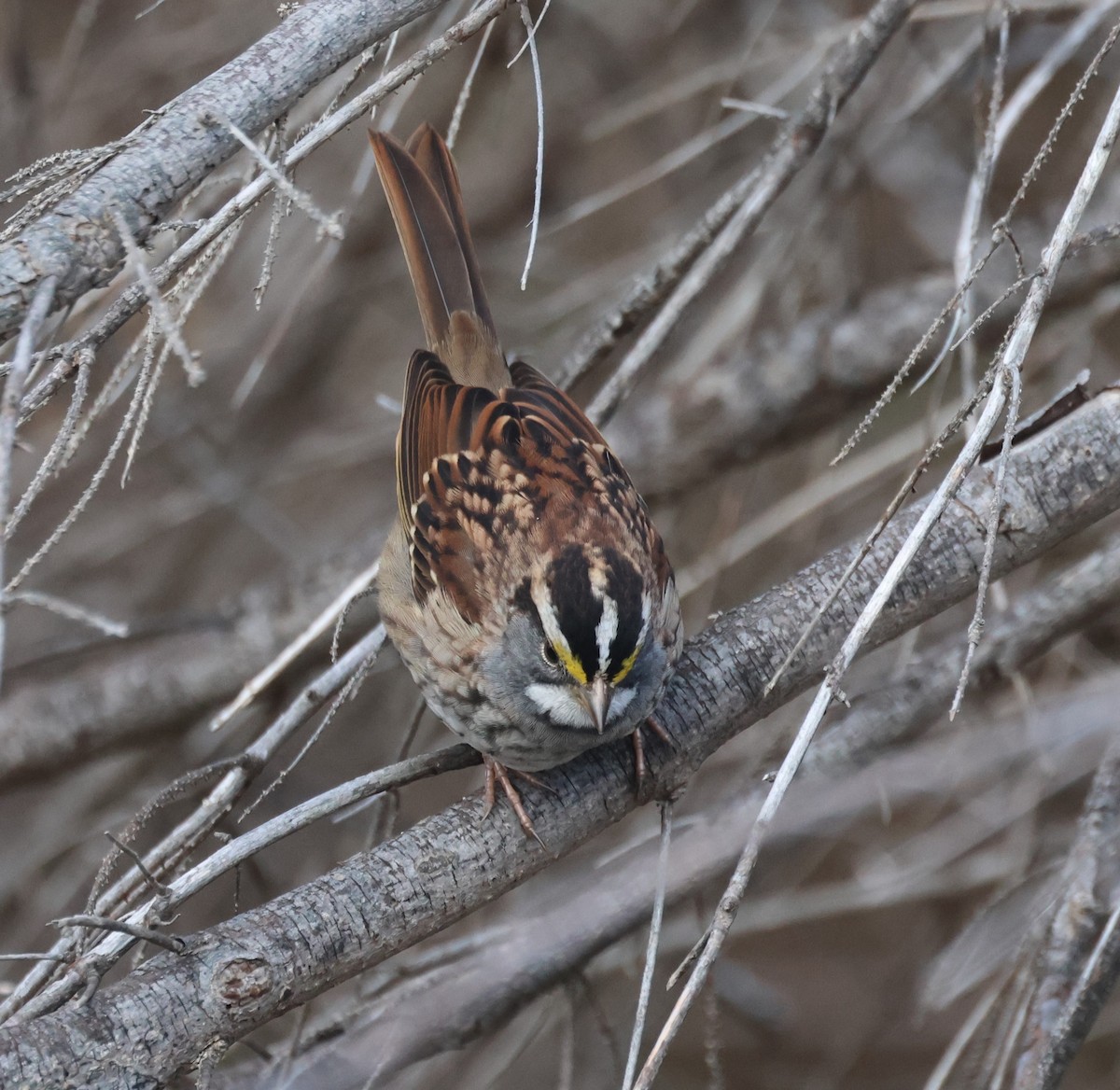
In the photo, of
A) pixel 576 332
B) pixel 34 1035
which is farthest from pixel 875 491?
pixel 34 1035

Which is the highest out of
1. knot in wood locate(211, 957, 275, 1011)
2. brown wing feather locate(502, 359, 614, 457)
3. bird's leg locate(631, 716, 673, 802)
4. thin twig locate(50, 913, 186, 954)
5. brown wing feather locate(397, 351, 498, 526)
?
brown wing feather locate(397, 351, 498, 526)

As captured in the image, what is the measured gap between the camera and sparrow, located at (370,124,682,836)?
292 cm

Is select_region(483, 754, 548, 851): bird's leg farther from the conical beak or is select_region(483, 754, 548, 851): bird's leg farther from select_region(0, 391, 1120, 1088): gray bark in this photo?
the conical beak

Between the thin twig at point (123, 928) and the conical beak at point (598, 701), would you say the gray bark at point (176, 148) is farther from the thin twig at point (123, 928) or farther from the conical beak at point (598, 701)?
the conical beak at point (598, 701)

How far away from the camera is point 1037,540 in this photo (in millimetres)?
2850

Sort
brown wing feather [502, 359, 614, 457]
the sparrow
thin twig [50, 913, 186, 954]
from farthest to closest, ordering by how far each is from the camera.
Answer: brown wing feather [502, 359, 614, 457], the sparrow, thin twig [50, 913, 186, 954]

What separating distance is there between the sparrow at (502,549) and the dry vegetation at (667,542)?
146 millimetres

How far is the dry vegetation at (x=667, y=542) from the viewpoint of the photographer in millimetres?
2281

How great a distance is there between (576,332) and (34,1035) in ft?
13.5

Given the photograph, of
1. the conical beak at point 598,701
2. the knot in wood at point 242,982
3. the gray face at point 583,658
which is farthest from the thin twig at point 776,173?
the knot in wood at point 242,982

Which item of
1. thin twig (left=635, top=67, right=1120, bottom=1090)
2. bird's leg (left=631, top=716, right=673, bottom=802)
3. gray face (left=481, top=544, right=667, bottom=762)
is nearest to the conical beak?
gray face (left=481, top=544, right=667, bottom=762)

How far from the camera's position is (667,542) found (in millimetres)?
5699

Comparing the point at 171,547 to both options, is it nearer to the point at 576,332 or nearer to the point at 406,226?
the point at 576,332

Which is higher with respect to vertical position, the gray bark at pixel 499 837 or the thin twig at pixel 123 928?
the thin twig at pixel 123 928
